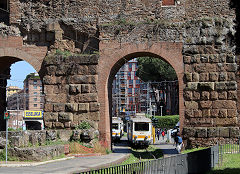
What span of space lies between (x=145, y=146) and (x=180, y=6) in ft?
43.1

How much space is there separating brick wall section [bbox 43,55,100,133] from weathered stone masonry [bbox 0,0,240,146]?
0.05 metres

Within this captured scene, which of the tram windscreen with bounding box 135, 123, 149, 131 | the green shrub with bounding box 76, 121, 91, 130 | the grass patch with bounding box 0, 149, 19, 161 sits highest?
the green shrub with bounding box 76, 121, 91, 130

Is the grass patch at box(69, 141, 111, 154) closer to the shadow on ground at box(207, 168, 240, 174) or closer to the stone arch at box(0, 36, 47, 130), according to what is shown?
the stone arch at box(0, 36, 47, 130)

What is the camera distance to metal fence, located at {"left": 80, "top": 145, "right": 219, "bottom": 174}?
9.36 meters

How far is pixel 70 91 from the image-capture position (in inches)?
782

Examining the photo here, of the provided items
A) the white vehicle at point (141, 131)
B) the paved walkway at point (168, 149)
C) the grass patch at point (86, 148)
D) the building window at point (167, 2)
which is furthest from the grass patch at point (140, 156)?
the building window at point (167, 2)

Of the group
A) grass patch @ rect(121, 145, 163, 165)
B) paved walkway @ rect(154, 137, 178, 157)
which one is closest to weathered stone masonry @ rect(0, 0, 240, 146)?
grass patch @ rect(121, 145, 163, 165)

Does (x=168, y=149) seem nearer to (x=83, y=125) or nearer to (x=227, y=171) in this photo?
(x=83, y=125)

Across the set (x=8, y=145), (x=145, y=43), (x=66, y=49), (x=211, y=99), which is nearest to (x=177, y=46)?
(x=145, y=43)

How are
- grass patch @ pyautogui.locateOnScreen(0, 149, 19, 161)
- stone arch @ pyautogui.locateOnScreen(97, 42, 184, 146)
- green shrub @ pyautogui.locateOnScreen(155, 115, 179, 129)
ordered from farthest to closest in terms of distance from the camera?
green shrub @ pyautogui.locateOnScreen(155, 115, 179, 129)
stone arch @ pyautogui.locateOnScreen(97, 42, 184, 146)
grass patch @ pyautogui.locateOnScreen(0, 149, 19, 161)

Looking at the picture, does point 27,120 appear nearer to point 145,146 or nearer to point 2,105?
point 145,146

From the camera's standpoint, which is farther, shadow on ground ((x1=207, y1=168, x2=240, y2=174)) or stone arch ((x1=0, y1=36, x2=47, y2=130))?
stone arch ((x1=0, y1=36, x2=47, y2=130))

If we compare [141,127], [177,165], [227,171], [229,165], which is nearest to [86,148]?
[229,165]

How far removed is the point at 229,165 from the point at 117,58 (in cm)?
828
